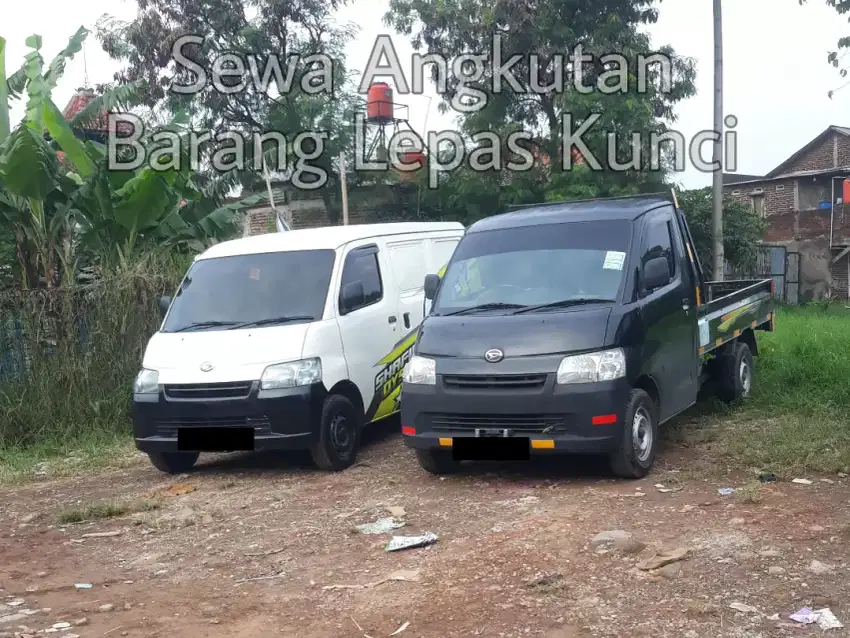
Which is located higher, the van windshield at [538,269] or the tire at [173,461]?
the van windshield at [538,269]

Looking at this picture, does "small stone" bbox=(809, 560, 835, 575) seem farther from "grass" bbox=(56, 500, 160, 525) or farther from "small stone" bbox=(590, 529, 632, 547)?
"grass" bbox=(56, 500, 160, 525)

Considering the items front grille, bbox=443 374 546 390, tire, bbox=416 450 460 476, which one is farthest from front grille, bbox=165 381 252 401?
front grille, bbox=443 374 546 390

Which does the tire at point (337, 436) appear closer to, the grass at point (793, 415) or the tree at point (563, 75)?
the grass at point (793, 415)

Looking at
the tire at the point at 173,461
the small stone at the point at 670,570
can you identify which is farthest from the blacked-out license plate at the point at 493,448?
the tire at the point at 173,461

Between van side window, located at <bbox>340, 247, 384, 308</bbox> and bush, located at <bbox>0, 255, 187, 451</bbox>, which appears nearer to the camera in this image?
van side window, located at <bbox>340, 247, 384, 308</bbox>

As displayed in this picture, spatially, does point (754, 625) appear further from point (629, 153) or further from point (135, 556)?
point (629, 153)

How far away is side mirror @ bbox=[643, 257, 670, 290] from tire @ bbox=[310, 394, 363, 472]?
2.76 m

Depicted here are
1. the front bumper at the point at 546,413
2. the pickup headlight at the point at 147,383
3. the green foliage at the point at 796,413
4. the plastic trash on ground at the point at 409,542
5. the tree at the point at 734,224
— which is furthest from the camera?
the tree at the point at 734,224

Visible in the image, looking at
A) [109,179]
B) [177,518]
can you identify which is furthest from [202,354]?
[109,179]

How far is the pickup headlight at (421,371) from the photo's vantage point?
676 cm

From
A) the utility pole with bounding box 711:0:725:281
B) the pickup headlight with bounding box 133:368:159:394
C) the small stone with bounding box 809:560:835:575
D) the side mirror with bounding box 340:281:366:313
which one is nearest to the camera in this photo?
the small stone with bounding box 809:560:835:575

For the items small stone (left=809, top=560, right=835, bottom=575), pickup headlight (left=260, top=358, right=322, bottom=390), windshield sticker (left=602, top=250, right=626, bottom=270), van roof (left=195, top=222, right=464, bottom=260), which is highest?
van roof (left=195, top=222, right=464, bottom=260)

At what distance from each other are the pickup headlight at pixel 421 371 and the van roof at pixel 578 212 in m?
1.52

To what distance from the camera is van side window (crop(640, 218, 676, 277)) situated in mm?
7318
